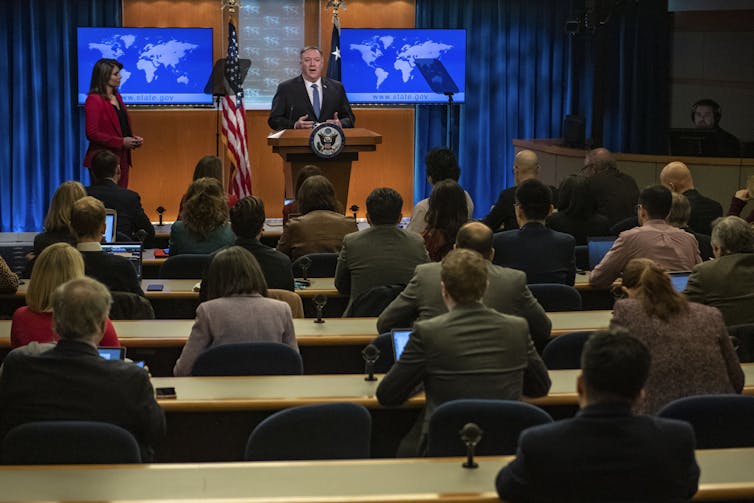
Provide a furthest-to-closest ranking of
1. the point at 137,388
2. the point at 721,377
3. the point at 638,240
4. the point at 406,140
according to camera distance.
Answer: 1. the point at 406,140
2. the point at 638,240
3. the point at 721,377
4. the point at 137,388

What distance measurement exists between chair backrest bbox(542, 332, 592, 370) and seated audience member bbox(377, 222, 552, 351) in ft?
0.18

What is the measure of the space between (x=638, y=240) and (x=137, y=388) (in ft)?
11.0

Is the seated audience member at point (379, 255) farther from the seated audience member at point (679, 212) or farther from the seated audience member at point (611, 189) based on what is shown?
the seated audience member at point (611, 189)

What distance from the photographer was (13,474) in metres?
3.47

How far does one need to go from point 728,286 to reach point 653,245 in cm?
88

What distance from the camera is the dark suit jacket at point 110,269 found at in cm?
582

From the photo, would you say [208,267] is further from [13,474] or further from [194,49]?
[194,49]

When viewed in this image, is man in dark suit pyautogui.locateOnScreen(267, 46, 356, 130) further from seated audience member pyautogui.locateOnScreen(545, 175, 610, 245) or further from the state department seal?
seated audience member pyautogui.locateOnScreen(545, 175, 610, 245)

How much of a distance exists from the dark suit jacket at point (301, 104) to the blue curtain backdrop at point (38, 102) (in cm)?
293

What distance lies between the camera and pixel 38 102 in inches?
493

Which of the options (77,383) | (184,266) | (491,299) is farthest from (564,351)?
(184,266)

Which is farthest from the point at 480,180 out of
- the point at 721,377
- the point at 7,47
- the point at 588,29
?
the point at 721,377

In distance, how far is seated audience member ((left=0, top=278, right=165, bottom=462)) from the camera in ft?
12.4

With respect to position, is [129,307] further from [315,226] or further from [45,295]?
[315,226]
